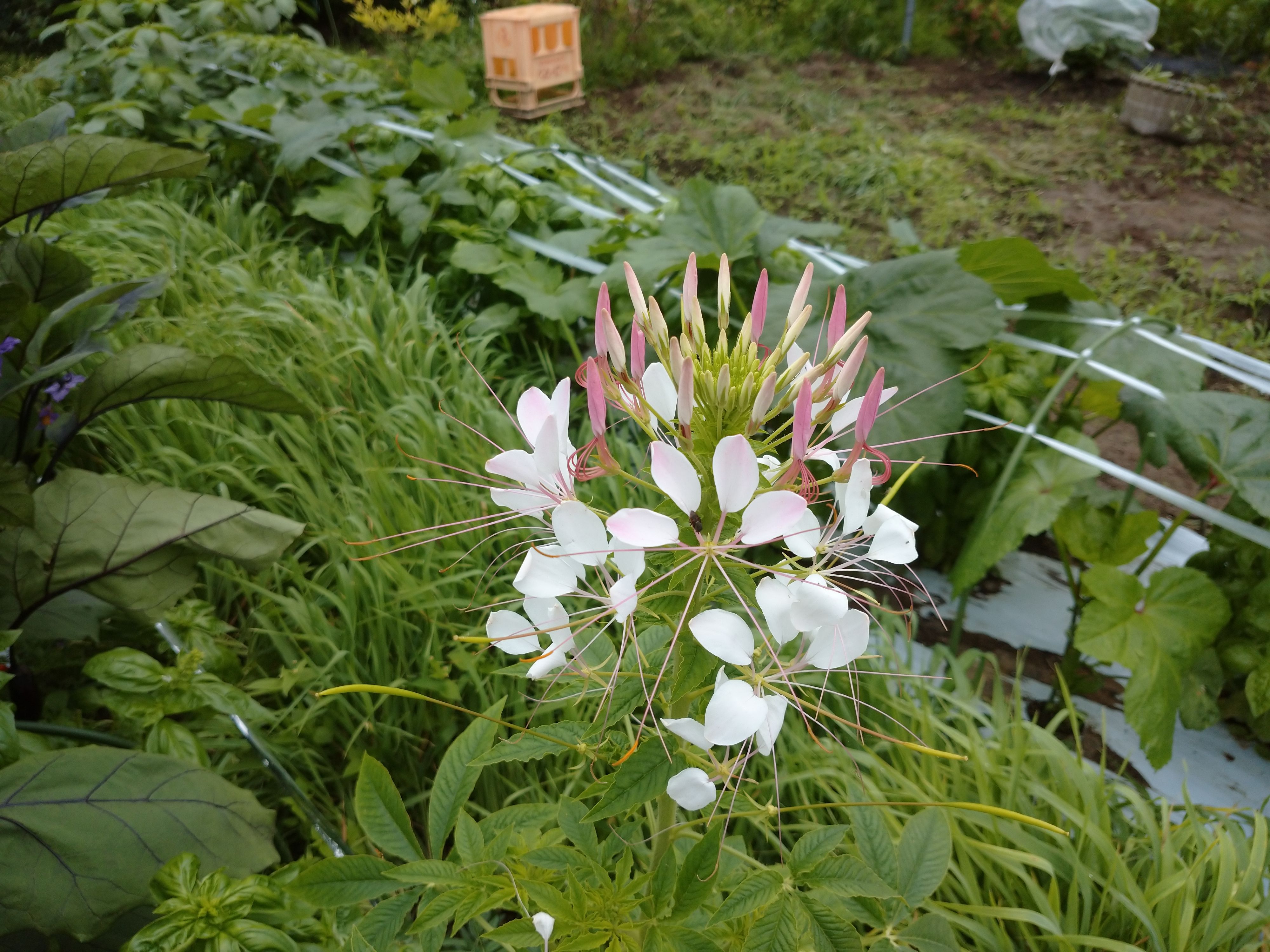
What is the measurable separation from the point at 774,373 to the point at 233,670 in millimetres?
1291

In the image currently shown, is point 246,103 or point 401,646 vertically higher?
point 246,103

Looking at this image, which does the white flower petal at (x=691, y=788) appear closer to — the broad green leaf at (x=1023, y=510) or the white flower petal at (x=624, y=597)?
the white flower petal at (x=624, y=597)

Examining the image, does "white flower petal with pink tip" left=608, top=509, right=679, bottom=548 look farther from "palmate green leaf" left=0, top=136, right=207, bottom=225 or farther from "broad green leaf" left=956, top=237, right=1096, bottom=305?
"broad green leaf" left=956, top=237, right=1096, bottom=305

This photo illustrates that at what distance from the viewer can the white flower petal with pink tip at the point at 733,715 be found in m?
0.64

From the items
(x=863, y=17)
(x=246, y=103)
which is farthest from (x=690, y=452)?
(x=863, y=17)

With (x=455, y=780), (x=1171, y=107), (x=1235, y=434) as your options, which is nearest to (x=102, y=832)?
(x=455, y=780)

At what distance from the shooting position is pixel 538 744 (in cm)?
84

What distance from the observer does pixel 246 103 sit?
344 cm

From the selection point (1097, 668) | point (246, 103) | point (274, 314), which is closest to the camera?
point (1097, 668)

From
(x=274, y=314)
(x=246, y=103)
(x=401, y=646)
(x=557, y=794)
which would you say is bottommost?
(x=557, y=794)

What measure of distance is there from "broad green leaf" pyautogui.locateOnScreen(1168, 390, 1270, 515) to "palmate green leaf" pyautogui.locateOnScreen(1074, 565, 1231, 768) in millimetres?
199

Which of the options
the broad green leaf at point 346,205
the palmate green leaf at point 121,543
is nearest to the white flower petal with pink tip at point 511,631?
the palmate green leaf at point 121,543

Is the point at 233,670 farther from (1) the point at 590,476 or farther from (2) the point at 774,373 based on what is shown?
(2) the point at 774,373

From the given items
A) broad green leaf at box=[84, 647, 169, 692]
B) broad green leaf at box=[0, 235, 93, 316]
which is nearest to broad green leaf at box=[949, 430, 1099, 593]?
broad green leaf at box=[84, 647, 169, 692]
